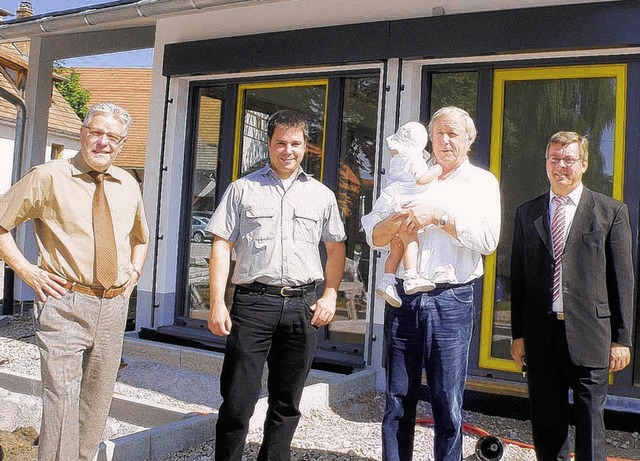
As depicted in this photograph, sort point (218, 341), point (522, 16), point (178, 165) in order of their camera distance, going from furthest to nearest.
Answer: point (178, 165) < point (218, 341) < point (522, 16)

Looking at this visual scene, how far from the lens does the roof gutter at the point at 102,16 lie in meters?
5.97

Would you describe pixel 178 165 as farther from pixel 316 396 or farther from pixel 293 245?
pixel 293 245

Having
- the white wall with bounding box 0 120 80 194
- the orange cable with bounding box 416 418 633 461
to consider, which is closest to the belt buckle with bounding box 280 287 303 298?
the orange cable with bounding box 416 418 633 461

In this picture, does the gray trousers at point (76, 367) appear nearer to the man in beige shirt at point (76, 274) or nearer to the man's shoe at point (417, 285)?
the man in beige shirt at point (76, 274)

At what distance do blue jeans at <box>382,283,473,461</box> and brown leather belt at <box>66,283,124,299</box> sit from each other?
1.29 m

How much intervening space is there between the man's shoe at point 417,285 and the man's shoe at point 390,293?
70 mm

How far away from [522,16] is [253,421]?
3680 millimetres

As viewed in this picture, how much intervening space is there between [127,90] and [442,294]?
1325 inches

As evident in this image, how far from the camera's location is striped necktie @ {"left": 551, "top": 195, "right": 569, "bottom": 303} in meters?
3.22

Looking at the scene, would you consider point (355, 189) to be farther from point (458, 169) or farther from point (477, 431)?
point (458, 169)

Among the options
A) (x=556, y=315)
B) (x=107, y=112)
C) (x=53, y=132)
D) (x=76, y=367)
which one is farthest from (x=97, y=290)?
(x=53, y=132)

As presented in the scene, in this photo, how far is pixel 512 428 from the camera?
4930mm

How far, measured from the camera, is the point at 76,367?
10.1 ft

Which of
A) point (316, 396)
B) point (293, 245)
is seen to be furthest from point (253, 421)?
point (293, 245)
